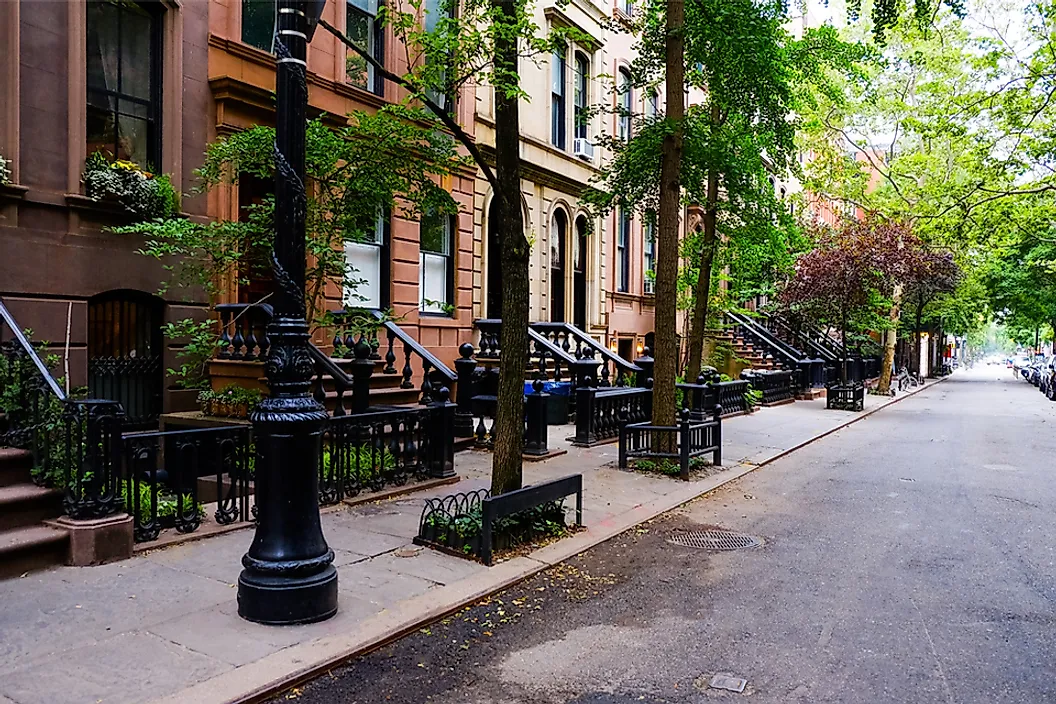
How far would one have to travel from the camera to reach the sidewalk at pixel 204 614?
4.33 m

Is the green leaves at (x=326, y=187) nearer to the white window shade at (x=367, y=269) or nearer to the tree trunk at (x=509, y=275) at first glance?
the tree trunk at (x=509, y=275)

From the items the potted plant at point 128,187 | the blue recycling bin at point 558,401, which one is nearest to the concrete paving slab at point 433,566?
the potted plant at point 128,187

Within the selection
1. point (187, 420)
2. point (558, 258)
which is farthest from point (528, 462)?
point (558, 258)

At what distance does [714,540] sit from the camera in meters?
8.25

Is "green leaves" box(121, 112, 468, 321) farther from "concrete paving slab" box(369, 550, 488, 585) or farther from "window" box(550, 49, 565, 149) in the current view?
"window" box(550, 49, 565, 149)

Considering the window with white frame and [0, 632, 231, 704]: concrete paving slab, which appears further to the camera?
the window with white frame

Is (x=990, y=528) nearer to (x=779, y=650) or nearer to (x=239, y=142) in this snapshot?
(x=779, y=650)

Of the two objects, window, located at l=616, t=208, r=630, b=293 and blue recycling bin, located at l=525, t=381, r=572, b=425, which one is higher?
window, located at l=616, t=208, r=630, b=293

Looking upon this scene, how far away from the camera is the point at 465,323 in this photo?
55.5 ft

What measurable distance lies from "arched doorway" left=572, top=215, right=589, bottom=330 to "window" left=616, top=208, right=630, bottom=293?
2.45m

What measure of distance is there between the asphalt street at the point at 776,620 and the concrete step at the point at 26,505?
10.4ft

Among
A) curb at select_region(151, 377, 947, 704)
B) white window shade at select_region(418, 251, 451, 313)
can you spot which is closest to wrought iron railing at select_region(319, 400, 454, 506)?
curb at select_region(151, 377, 947, 704)

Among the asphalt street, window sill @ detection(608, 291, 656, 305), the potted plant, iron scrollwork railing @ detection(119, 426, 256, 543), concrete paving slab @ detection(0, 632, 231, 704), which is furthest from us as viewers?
window sill @ detection(608, 291, 656, 305)

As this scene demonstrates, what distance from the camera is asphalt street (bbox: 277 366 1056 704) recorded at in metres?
4.61
